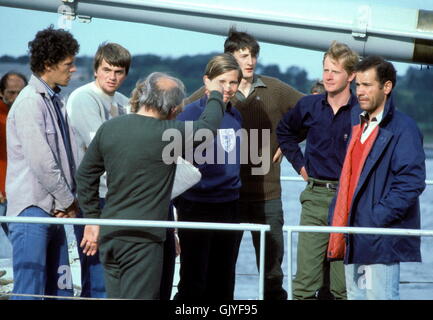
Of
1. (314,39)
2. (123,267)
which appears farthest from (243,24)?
(123,267)

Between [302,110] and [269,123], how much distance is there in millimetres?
338

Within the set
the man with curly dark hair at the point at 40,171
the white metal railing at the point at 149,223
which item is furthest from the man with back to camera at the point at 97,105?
the white metal railing at the point at 149,223

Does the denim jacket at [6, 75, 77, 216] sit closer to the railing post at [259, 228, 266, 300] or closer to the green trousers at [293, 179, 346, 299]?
the railing post at [259, 228, 266, 300]

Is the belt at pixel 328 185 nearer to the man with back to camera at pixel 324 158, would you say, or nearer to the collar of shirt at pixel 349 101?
the man with back to camera at pixel 324 158

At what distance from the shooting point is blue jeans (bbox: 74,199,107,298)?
644cm

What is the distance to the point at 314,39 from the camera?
24.0 ft

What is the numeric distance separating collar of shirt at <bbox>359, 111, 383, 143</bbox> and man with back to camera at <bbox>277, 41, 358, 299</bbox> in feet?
2.25

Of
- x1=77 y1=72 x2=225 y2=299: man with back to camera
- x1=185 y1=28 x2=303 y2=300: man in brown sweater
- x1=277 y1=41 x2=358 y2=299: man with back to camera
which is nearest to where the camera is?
x1=77 y1=72 x2=225 y2=299: man with back to camera

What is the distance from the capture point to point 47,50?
6.27 metres

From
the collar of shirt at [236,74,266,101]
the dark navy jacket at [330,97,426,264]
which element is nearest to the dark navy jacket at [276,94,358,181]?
the collar of shirt at [236,74,266,101]

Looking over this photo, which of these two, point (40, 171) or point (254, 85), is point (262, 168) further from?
point (40, 171)

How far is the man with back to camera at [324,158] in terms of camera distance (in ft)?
22.1

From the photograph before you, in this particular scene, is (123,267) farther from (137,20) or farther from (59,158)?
(137,20)

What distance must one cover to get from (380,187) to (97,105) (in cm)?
175
